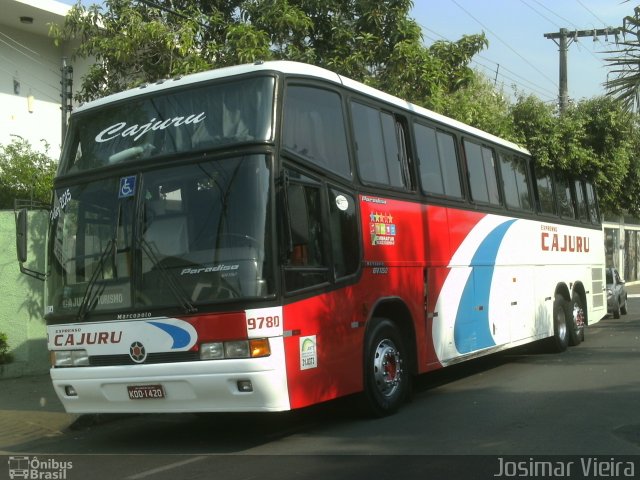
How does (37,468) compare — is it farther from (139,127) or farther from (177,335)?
(139,127)

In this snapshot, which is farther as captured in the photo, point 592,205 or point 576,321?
point 592,205

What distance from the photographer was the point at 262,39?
13.3 metres

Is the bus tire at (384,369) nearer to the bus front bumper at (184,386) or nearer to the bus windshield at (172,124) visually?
the bus front bumper at (184,386)

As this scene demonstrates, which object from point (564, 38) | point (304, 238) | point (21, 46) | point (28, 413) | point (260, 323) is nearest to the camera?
point (260, 323)

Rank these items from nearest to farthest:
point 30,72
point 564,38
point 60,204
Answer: point 60,204
point 30,72
point 564,38

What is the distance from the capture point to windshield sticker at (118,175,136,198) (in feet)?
25.9

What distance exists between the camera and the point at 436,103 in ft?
45.9

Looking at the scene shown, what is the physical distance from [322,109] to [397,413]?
358 centimetres

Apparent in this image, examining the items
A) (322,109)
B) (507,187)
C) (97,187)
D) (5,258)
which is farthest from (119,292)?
(507,187)

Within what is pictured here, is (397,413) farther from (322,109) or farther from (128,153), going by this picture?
(128,153)

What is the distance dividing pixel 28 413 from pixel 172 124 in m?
4.50

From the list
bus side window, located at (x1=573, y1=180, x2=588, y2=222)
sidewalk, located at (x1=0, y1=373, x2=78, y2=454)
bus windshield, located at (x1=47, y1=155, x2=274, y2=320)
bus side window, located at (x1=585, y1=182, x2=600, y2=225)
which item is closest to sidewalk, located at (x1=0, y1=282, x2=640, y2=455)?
sidewalk, located at (x1=0, y1=373, x2=78, y2=454)

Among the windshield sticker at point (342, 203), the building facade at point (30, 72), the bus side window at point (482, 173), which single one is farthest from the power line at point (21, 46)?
the windshield sticker at point (342, 203)

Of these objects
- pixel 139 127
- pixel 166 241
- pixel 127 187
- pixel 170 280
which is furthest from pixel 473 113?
pixel 170 280
